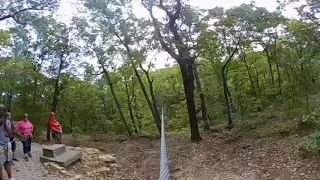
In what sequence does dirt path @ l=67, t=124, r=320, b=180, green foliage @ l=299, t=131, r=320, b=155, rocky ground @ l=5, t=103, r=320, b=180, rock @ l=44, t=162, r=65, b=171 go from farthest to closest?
1. rock @ l=44, t=162, r=65, b=171
2. rocky ground @ l=5, t=103, r=320, b=180
3. dirt path @ l=67, t=124, r=320, b=180
4. green foliage @ l=299, t=131, r=320, b=155

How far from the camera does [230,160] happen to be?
24.8ft

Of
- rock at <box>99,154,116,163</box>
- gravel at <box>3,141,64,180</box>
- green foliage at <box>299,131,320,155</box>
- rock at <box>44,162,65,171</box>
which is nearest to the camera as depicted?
green foliage at <box>299,131,320,155</box>

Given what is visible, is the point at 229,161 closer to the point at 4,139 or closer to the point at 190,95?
the point at 190,95

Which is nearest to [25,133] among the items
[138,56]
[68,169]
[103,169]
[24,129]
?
[24,129]

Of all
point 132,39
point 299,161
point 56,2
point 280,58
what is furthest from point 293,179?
point 280,58

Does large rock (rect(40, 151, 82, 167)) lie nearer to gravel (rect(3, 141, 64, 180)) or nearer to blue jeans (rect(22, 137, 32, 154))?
gravel (rect(3, 141, 64, 180))

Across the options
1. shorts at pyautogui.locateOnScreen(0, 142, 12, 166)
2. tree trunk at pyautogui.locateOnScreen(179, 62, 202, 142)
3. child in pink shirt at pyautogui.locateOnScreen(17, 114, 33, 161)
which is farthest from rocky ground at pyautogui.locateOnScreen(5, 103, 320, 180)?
shorts at pyautogui.locateOnScreen(0, 142, 12, 166)

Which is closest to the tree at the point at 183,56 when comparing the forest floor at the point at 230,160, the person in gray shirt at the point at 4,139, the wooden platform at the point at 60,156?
the forest floor at the point at 230,160

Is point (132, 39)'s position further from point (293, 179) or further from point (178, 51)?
point (293, 179)

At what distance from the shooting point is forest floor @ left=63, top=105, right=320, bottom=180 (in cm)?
605

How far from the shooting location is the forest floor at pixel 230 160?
6.05 metres

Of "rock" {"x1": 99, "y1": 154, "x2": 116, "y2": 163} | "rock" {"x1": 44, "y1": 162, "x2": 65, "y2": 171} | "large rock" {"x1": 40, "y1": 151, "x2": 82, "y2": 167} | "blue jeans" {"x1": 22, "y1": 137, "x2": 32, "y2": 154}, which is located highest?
"blue jeans" {"x1": 22, "y1": 137, "x2": 32, "y2": 154}

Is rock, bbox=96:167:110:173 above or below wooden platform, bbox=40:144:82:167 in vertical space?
below

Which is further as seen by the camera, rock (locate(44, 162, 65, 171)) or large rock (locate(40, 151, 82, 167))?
large rock (locate(40, 151, 82, 167))
